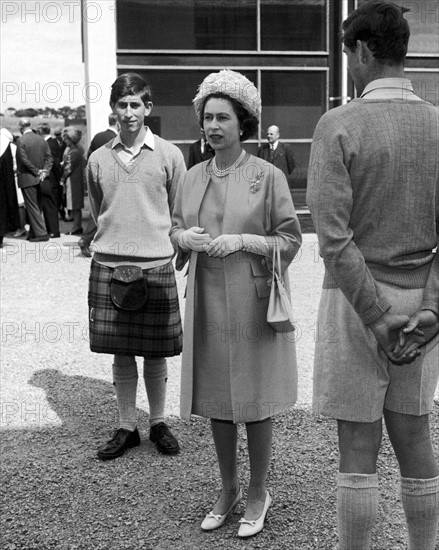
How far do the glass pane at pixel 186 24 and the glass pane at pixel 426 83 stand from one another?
3307 mm

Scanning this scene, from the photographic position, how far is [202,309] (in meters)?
3.65

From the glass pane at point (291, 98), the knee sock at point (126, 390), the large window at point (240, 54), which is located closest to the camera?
the knee sock at point (126, 390)

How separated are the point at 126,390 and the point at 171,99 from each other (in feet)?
40.5

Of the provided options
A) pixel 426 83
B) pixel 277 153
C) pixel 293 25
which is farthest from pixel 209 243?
pixel 426 83

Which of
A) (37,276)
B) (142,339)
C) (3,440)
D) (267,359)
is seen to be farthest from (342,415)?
(37,276)

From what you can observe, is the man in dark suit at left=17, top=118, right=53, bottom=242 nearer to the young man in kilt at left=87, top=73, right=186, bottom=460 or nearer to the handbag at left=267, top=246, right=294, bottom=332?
the young man in kilt at left=87, top=73, right=186, bottom=460

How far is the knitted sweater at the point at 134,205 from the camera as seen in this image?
4.51 m

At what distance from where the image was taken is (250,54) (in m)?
16.6

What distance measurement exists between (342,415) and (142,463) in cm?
202

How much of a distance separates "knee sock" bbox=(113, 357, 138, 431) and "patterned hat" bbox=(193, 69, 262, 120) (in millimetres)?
1673

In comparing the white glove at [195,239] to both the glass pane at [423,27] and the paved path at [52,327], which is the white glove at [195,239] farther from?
the glass pane at [423,27]

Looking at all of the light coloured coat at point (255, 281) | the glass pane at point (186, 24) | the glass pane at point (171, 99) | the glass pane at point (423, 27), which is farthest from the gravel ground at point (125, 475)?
the glass pane at point (423, 27)

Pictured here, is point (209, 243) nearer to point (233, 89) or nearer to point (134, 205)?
point (233, 89)

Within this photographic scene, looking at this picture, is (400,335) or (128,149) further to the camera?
(128,149)
